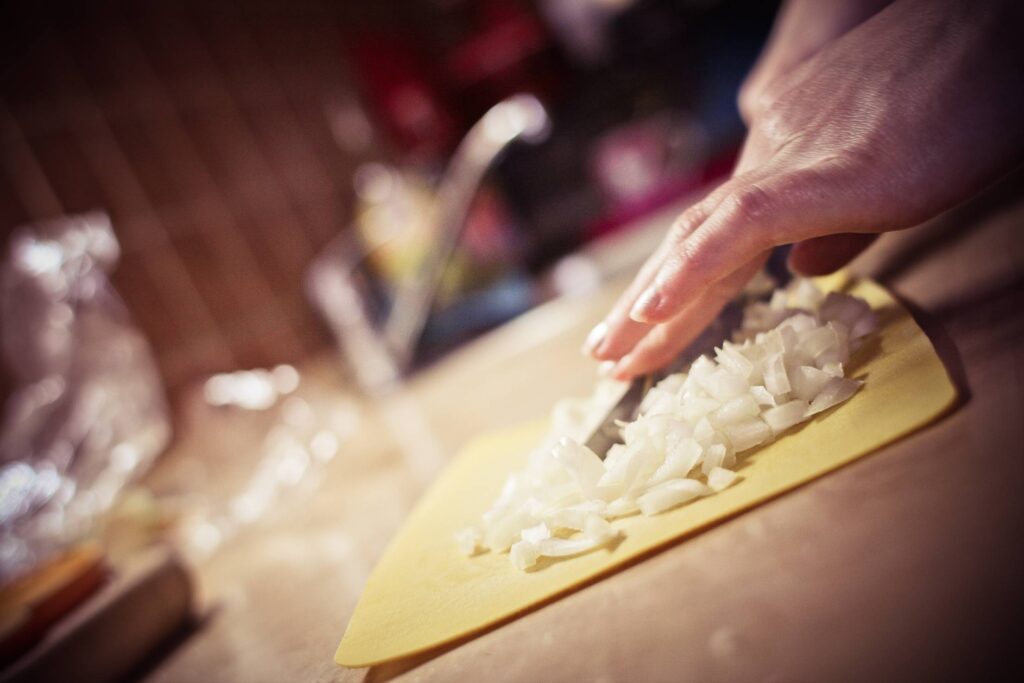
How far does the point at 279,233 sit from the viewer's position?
311cm

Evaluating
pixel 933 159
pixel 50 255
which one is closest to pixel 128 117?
pixel 50 255

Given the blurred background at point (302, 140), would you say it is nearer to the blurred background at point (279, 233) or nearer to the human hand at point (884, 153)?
the blurred background at point (279, 233)

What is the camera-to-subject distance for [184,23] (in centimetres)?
293

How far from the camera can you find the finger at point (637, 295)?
0.55m

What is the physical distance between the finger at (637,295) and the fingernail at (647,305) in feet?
0.11

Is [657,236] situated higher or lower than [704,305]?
higher

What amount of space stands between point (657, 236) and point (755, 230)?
1.44m

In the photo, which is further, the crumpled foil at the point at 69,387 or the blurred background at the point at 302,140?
the blurred background at the point at 302,140

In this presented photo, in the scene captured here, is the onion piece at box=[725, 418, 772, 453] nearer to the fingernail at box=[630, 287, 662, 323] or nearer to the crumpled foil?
the fingernail at box=[630, 287, 662, 323]

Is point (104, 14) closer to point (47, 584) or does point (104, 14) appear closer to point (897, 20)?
point (47, 584)

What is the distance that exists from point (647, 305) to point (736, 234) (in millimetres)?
84

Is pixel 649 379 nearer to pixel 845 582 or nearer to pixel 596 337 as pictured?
pixel 596 337

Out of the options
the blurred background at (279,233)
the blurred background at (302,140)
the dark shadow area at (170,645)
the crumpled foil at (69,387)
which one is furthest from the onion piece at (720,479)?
the blurred background at (302,140)

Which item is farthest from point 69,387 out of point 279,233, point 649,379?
point 649,379
